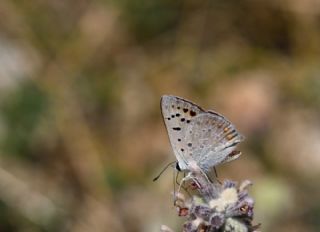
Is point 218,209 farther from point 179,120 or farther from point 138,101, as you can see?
point 138,101

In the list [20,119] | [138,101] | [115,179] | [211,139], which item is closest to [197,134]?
[211,139]

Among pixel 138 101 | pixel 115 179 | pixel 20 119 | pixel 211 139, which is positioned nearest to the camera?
pixel 211 139

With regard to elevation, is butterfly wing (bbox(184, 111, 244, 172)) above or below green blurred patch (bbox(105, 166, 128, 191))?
below

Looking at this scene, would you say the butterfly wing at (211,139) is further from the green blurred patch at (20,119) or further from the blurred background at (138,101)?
the green blurred patch at (20,119)

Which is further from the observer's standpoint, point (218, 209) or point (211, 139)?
point (211, 139)

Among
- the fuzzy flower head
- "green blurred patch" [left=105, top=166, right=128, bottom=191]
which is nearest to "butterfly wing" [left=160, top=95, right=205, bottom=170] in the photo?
the fuzzy flower head

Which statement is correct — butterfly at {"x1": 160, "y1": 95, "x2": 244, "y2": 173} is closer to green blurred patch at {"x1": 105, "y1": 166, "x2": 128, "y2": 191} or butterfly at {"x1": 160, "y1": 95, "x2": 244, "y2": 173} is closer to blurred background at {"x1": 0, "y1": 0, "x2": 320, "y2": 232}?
blurred background at {"x1": 0, "y1": 0, "x2": 320, "y2": 232}

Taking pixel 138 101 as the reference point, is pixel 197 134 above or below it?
below
